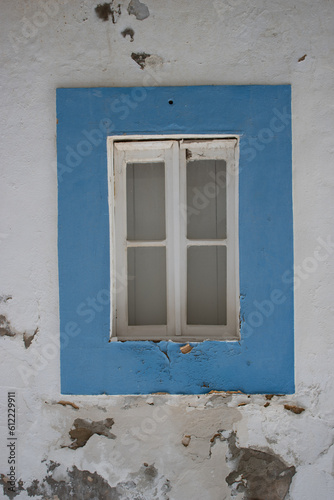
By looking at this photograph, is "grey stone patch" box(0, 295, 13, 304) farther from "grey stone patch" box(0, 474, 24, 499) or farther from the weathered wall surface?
"grey stone patch" box(0, 474, 24, 499)

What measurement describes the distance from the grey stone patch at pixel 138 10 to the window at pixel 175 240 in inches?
27.2

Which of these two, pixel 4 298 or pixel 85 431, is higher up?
pixel 4 298

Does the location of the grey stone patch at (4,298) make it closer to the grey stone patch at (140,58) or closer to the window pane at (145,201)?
the window pane at (145,201)

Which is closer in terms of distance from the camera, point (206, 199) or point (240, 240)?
point (240, 240)

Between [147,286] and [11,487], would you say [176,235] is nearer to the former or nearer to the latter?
[147,286]

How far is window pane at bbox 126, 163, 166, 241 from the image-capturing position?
2234 millimetres

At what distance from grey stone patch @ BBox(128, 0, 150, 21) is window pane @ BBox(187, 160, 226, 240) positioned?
83 centimetres

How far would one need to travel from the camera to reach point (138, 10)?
2037 mm

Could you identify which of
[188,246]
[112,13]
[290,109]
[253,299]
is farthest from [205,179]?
[112,13]

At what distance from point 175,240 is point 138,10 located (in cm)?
128

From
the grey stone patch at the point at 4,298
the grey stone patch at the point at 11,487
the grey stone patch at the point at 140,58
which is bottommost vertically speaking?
the grey stone patch at the point at 11,487

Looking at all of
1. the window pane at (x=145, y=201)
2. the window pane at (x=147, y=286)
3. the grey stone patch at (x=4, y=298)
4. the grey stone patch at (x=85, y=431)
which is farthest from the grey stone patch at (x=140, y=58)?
the grey stone patch at (x=85, y=431)

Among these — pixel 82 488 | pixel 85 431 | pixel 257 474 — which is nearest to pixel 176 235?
pixel 85 431

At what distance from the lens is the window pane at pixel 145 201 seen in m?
2.23
